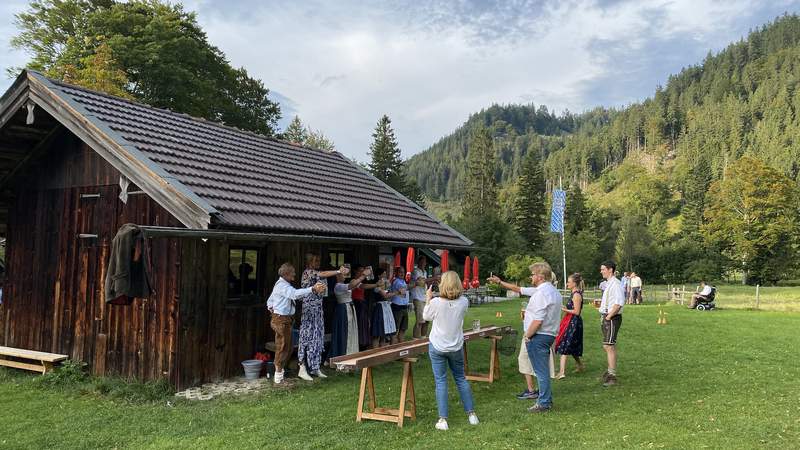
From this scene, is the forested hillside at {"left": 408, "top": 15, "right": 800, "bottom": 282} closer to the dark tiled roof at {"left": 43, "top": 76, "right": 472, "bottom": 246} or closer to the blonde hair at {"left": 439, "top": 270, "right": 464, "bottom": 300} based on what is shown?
the dark tiled roof at {"left": 43, "top": 76, "right": 472, "bottom": 246}

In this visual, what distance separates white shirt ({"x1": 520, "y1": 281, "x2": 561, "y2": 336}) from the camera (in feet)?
22.0

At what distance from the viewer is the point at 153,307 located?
8188 millimetres

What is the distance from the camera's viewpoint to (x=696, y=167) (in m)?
86.9

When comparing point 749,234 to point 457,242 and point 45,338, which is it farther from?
point 45,338

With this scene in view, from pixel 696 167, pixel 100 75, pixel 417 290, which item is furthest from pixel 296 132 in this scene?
pixel 696 167

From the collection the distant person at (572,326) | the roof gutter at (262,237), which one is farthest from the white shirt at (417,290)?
the distant person at (572,326)

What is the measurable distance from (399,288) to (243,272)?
325cm

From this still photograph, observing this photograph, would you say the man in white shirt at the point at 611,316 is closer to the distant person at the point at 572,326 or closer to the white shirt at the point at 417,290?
the distant person at the point at 572,326

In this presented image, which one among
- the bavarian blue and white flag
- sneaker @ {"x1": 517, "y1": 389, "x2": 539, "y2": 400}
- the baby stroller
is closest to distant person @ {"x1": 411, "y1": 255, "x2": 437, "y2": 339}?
sneaker @ {"x1": 517, "y1": 389, "x2": 539, "y2": 400}

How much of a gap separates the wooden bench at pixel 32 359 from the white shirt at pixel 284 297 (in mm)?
3883

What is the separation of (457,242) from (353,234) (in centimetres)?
407

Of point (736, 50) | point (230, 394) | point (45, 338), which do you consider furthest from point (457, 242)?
point (736, 50)

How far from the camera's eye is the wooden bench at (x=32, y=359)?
28.9 ft

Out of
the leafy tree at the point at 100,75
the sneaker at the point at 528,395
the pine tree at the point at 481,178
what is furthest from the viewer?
the pine tree at the point at 481,178
